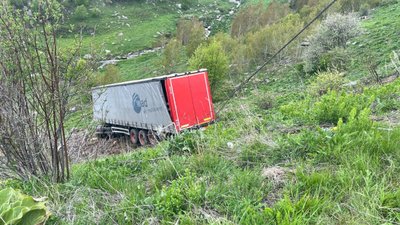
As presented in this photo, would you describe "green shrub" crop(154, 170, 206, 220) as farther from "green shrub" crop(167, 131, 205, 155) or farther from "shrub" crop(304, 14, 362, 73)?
"shrub" crop(304, 14, 362, 73)

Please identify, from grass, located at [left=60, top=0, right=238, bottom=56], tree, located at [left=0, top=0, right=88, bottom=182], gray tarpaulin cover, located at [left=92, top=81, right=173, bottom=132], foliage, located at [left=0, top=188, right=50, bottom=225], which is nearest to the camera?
foliage, located at [left=0, top=188, right=50, bottom=225]

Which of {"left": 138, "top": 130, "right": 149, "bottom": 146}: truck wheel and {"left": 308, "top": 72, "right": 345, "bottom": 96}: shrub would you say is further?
{"left": 138, "top": 130, "right": 149, "bottom": 146}: truck wheel

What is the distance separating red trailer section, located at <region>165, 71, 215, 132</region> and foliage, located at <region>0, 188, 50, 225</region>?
1106 centimetres

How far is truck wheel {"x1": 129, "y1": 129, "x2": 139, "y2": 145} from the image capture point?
59.2 feet

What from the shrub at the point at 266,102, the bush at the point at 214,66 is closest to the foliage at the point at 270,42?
the bush at the point at 214,66

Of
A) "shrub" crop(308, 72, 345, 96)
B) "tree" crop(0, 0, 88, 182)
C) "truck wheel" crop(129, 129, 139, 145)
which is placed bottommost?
"truck wheel" crop(129, 129, 139, 145)

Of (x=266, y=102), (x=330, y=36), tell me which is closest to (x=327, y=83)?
(x=266, y=102)

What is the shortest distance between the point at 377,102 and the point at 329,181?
313 cm

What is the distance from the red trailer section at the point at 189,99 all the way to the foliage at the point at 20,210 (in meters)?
11.1

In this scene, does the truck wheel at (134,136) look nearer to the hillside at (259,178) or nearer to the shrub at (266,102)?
the shrub at (266,102)

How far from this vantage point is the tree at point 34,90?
148 inches

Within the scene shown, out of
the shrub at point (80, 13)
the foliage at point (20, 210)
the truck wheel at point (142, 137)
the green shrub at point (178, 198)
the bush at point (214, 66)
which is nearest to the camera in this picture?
the foliage at point (20, 210)

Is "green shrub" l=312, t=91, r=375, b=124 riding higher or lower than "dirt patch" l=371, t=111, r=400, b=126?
higher

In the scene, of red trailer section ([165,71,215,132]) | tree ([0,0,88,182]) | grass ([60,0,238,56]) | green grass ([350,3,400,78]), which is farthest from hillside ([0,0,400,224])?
grass ([60,0,238,56])
